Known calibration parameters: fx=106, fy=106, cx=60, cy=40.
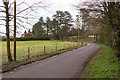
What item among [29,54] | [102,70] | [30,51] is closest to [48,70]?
[102,70]

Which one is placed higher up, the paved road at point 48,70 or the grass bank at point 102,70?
the grass bank at point 102,70

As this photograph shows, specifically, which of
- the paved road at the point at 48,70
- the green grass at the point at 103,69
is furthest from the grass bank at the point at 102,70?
the paved road at the point at 48,70

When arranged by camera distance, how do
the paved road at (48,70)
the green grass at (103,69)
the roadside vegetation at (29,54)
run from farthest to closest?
the roadside vegetation at (29,54) < the paved road at (48,70) < the green grass at (103,69)

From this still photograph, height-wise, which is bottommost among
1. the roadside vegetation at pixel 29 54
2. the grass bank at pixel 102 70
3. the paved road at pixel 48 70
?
the paved road at pixel 48 70

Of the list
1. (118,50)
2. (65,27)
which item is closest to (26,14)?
(118,50)

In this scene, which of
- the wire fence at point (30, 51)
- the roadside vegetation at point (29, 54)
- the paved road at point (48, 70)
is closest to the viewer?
the paved road at point (48, 70)

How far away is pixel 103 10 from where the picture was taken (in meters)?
11.5

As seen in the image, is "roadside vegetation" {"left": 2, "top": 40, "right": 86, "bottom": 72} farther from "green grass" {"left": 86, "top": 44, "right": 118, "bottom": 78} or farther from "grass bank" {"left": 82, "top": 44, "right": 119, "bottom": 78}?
"green grass" {"left": 86, "top": 44, "right": 118, "bottom": 78}

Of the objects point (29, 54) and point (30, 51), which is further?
point (30, 51)

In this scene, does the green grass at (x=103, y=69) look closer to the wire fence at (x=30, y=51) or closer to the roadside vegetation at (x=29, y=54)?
the roadside vegetation at (x=29, y=54)

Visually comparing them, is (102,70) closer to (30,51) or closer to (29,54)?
(29,54)

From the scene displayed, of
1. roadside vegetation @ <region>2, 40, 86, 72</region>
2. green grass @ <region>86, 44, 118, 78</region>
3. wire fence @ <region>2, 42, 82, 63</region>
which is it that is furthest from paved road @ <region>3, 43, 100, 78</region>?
wire fence @ <region>2, 42, 82, 63</region>

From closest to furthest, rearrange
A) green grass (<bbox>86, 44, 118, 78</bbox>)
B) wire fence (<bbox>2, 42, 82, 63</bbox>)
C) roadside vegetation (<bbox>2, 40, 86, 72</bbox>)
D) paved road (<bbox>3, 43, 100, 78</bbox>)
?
1. green grass (<bbox>86, 44, 118, 78</bbox>)
2. paved road (<bbox>3, 43, 100, 78</bbox>)
3. roadside vegetation (<bbox>2, 40, 86, 72</bbox>)
4. wire fence (<bbox>2, 42, 82, 63</bbox>)

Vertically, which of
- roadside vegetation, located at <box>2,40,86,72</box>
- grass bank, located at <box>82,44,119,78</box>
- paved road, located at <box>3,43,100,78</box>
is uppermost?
grass bank, located at <box>82,44,119,78</box>
